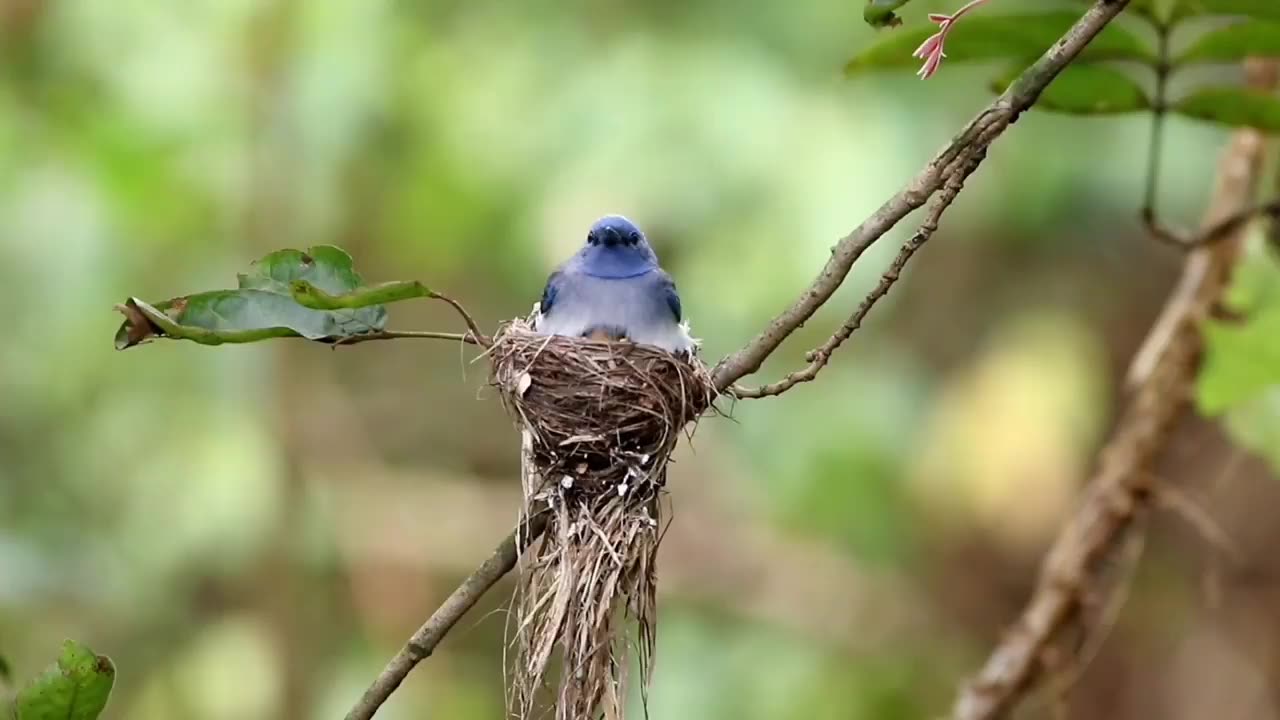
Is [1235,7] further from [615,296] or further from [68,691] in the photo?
[68,691]

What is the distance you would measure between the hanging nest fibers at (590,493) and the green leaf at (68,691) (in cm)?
40

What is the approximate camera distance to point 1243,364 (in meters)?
2.22

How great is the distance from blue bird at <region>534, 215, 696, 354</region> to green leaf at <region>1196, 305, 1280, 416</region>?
0.80m

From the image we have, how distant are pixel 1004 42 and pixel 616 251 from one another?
0.77m

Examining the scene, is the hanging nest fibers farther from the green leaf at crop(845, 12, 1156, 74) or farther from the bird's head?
the green leaf at crop(845, 12, 1156, 74)

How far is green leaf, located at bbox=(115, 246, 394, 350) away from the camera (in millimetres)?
1291

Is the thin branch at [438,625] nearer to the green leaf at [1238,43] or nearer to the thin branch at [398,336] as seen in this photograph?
the thin branch at [398,336]

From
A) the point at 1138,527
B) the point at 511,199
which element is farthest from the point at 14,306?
the point at 1138,527

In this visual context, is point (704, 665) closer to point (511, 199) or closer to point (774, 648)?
point (774, 648)

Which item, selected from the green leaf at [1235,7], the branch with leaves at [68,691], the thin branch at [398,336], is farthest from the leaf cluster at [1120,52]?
the branch with leaves at [68,691]

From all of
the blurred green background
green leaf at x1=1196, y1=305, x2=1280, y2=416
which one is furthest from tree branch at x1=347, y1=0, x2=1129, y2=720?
the blurred green background

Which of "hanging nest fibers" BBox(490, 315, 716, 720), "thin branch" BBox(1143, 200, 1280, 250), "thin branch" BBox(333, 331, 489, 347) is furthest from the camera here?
"thin branch" BBox(1143, 200, 1280, 250)

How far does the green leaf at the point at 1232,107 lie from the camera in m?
1.90

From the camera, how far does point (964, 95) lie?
4375 millimetres
